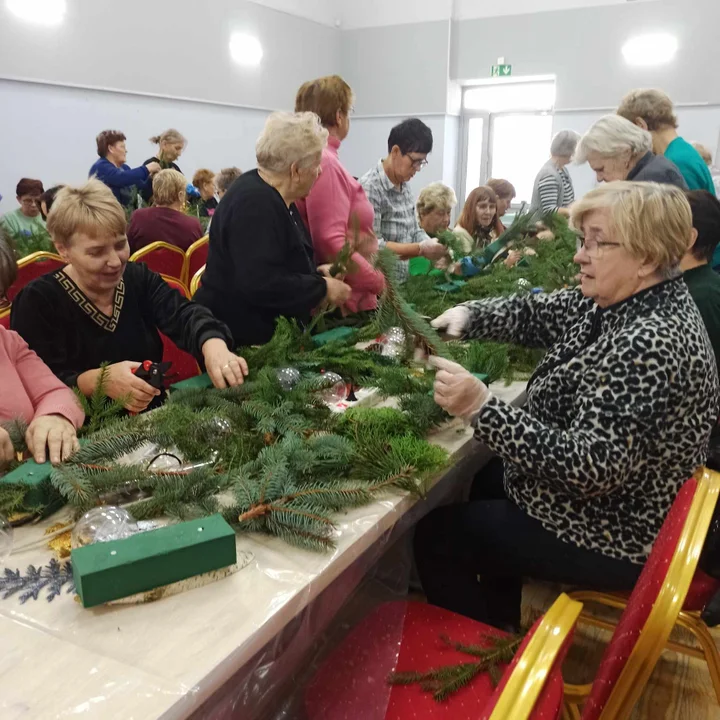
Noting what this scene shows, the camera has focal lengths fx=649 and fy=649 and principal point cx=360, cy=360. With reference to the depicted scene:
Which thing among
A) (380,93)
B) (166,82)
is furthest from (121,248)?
(380,93)

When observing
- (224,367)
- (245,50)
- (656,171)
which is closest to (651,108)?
(656,171)

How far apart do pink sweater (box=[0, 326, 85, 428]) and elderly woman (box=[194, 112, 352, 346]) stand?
0.73m

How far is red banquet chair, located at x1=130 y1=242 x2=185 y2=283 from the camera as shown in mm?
3789

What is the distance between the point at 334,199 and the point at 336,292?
495 millimetres

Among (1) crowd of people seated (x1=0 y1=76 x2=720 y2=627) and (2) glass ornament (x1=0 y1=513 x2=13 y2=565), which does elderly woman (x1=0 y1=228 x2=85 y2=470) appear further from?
(2) glass ornament (x1=0 y1=513 x2=13 y2=565)

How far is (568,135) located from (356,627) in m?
4.61

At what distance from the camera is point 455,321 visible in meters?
1.96

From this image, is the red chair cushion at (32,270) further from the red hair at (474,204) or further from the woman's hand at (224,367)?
the red hair at (474,204)

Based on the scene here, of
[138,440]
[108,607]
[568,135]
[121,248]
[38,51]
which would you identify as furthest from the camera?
[38,51]

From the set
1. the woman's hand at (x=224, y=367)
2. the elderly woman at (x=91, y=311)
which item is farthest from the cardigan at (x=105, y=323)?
the woman's hand at (x=224, y=367)

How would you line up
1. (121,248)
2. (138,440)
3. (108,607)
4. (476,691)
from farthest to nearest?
(121,248), (138,440), (476,691), (108,607)

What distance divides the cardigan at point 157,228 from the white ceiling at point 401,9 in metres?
6.50

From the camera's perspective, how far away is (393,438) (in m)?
A: 1.44

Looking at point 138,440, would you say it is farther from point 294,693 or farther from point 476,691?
point 476,691
